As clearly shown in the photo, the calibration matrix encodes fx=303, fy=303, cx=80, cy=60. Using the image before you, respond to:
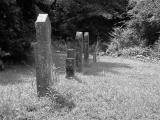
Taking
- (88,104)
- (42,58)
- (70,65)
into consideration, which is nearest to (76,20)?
(70,65)

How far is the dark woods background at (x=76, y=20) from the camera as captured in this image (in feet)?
41.6

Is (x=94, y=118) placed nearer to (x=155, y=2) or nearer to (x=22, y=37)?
(x=22, y=37)

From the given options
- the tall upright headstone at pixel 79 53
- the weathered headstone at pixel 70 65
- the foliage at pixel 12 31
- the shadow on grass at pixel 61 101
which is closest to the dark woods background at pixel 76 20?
the foliage at pixel 12 31

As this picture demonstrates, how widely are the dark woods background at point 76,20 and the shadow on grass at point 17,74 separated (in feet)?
2.24

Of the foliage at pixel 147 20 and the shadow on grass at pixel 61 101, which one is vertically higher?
the foliage at pixel 147 20

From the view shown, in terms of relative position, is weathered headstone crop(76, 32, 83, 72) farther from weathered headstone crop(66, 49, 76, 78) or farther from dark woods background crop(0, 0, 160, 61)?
dark woods background crop(0, 0, 160, 61)

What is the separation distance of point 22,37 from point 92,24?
45.4ft

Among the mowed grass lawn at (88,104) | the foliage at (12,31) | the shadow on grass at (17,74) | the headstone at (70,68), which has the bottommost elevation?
the mowed grass lawn at (88,104)

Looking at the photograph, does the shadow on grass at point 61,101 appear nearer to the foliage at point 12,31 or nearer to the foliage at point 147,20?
the foliage at point 12,31

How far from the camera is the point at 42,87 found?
6.77 m

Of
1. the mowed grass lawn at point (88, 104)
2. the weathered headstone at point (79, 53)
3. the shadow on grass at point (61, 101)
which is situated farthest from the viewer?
the weathered headstone at point (79, 53)

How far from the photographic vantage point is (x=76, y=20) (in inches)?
1016

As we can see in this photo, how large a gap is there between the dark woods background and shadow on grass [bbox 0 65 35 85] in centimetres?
68

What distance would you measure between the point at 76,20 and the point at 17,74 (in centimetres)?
1501
